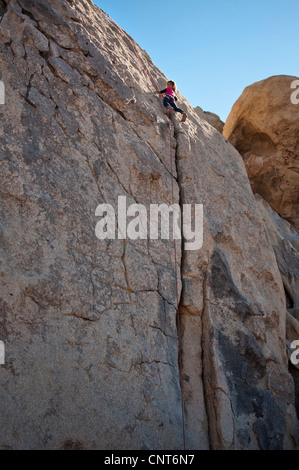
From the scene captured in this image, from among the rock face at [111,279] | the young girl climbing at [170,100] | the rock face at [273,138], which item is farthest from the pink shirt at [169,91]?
the rock face at [273,138]

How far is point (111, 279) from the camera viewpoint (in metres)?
3.73

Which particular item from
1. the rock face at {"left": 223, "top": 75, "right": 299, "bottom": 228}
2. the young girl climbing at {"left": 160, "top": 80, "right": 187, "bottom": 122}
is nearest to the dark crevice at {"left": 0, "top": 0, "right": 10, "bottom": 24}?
the young girl climbing at {"left": 160, "top": 80, "right": 187, "bottom": 122}

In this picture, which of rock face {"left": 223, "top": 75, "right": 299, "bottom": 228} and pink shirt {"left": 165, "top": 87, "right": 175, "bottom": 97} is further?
rock face {"left": 223, "top": 75, "right": 299, "bottom": 228}

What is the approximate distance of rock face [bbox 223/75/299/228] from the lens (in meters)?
9.16

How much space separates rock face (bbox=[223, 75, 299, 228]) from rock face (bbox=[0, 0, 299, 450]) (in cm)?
432

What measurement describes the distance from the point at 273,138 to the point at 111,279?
7151 millimetres

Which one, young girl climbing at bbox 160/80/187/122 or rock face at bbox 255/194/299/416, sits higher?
young girl climbing at bbox 160/80/187/122

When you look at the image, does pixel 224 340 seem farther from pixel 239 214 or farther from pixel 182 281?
pixel 239 214

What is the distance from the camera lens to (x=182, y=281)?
14.5 ft

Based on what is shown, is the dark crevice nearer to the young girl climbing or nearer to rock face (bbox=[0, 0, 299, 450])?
rock face (bbox=[0, 0, 299, 450])

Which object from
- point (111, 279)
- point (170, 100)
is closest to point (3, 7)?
point (170, 100)

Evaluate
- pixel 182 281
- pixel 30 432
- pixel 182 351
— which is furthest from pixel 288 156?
pixel 30 432

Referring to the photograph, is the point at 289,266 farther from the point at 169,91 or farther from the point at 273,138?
the point at 273,138

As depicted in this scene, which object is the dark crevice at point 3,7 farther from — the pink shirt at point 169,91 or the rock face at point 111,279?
the pink shirt at point 169,91
